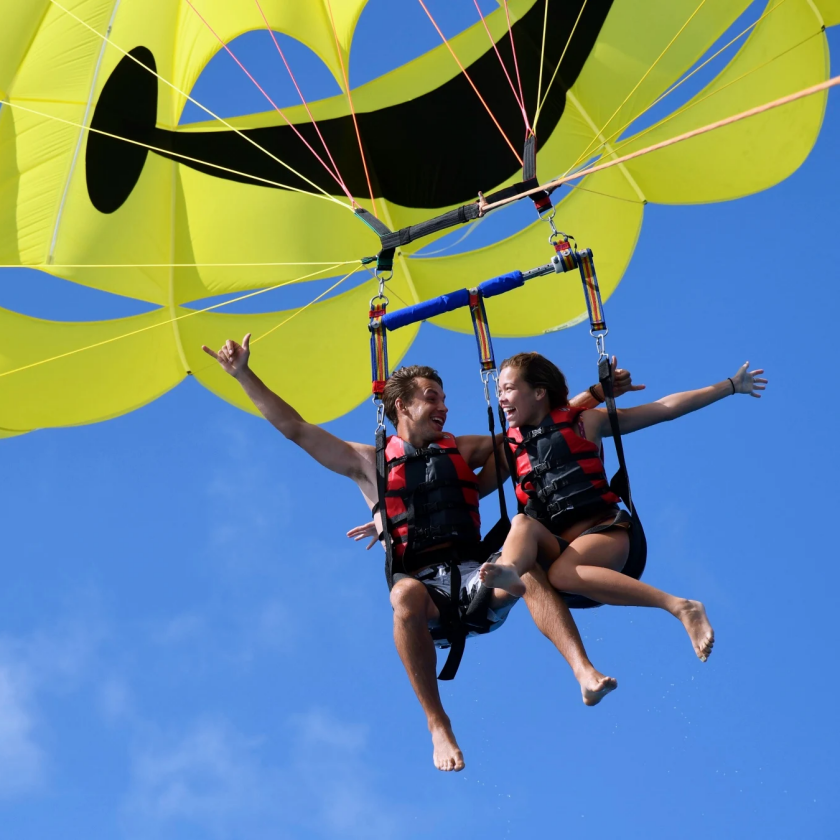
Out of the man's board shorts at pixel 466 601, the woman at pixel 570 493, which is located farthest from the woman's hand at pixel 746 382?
the man's board shorts at pixel 466 601

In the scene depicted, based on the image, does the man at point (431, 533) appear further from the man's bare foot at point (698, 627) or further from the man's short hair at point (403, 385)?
the man's bare foot at point (698, 627)

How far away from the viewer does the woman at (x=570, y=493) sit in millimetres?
4039

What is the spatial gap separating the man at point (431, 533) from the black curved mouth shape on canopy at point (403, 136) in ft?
6.17

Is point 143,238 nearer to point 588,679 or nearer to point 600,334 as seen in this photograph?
point 600,334

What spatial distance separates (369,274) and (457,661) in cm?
297

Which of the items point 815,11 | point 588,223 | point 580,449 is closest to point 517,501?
point 580,449

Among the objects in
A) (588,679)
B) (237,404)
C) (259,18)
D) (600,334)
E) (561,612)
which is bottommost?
(588,679)

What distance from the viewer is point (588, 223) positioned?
641cm

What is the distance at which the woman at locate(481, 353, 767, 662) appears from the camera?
4039 millimetres

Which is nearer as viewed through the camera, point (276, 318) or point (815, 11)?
point (815, 11)

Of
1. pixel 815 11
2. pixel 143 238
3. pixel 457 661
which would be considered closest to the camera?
pixel 457 661

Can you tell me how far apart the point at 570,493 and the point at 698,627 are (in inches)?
25.8

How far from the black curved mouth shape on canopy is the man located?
1.88 m

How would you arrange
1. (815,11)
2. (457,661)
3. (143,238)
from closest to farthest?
(457,661) → (815,11) → (143,238)
